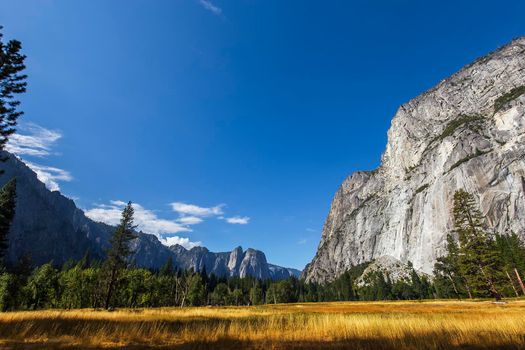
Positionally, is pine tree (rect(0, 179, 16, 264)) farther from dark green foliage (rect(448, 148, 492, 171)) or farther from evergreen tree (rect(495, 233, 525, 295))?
dark green foliage (rect(448, 148, 492, 171))

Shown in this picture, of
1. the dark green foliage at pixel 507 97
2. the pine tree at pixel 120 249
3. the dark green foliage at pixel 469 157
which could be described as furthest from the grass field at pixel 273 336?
the dark green foliage at pixel 507 97

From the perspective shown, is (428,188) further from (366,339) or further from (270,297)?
(366,339)

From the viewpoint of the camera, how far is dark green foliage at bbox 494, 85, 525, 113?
144788 mm

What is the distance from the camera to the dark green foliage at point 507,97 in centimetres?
14479

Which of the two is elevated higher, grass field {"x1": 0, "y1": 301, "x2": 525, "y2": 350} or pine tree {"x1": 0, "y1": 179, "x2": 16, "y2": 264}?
pine tree {"x1": 0, "y1": 179, "x2": 16, "y2": 264}

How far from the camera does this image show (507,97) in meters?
154

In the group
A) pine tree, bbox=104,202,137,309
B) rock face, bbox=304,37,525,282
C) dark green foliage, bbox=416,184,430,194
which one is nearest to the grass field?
pine tree, bbox=104,202,137,309

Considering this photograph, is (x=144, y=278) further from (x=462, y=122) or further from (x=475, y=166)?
(x=462, y=122)

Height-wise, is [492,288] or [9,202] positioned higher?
[9,202]

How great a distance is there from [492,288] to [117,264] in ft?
166

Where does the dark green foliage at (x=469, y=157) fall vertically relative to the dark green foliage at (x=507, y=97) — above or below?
below

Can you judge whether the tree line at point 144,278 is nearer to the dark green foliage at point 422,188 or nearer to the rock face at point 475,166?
the rock face at point 475,166

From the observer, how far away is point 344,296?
13662cm

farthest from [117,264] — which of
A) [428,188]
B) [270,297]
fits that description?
[428,188]
